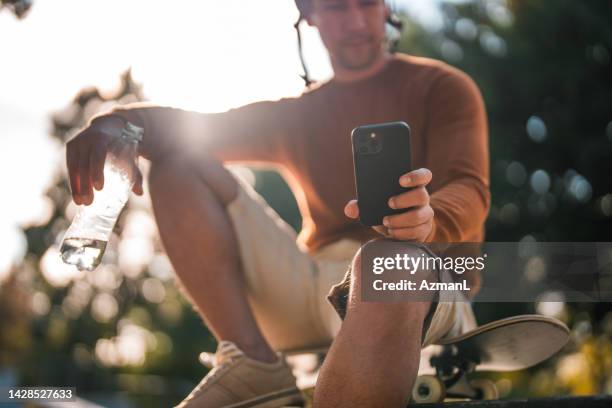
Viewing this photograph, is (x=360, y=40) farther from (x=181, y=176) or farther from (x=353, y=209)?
(x=353, y=209)

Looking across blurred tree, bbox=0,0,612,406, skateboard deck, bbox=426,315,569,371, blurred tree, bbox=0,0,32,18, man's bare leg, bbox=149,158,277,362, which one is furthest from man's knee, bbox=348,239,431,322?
blurred tree, bbox=0,0,612,406

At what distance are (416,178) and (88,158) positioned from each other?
50.5 inches

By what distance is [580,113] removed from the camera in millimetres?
15930

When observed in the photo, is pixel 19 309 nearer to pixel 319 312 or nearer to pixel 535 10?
pixel 535 10

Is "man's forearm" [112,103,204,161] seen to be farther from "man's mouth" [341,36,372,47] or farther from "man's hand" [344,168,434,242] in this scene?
"man's hand" [344,168,434,242]

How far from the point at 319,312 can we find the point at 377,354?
1163 mm

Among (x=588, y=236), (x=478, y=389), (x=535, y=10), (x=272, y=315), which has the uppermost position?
(x=535, y=10)

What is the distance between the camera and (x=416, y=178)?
1.80 m

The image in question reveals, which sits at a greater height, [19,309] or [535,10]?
[535,10]

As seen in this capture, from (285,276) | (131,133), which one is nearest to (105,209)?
(131,133)

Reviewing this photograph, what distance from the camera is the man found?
6.07 feet

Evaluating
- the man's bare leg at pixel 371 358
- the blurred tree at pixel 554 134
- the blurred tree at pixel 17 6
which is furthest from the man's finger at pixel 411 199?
the blurred tree at pixel 554 134

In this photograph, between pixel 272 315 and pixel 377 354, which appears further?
pixel 272 315

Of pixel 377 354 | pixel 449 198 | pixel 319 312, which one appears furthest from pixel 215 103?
pixel 377 354
